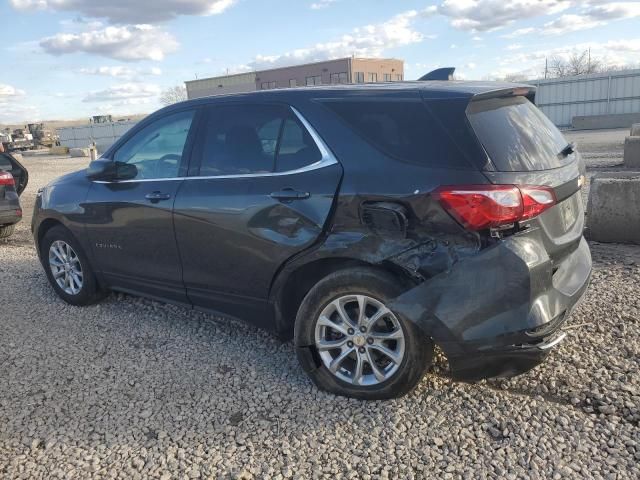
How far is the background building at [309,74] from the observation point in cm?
5456

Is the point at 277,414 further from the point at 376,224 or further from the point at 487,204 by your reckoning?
the point at 487,204

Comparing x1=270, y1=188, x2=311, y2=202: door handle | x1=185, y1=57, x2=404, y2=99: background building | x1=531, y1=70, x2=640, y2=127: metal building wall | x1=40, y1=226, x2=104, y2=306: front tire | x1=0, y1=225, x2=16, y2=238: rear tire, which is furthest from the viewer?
x1=185, y1=57, x2=404, y2=99: background building

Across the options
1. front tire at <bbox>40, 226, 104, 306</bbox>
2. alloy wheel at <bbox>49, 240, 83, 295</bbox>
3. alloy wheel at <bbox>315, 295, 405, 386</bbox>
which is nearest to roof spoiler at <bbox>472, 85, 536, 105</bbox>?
alloy wheel at <bbox>315, 295, 405, 386</bbox>

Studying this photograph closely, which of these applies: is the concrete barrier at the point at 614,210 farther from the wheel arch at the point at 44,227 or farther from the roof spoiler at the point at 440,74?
the wheel arch at the point at 44,227

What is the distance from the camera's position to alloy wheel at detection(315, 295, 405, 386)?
120 inches

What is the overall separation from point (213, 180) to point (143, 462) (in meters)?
1.83

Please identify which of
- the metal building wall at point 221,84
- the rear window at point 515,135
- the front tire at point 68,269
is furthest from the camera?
the metal building wall at point 221,84

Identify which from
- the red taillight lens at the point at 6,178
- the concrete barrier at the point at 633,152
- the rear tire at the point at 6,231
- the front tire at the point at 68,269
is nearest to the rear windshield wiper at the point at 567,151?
the front tire at the point at 68,269

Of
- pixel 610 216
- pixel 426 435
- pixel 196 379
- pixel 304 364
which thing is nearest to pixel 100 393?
pixel 196 379

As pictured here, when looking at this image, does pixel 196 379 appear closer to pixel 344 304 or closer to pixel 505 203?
pixel 344 304

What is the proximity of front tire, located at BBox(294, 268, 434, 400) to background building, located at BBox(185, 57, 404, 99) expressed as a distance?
51550 mm

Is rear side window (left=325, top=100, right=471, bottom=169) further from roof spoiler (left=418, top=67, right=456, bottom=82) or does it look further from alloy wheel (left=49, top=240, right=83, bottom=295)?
alloy wheel (left=49, top=240, right=83, bottom=295)

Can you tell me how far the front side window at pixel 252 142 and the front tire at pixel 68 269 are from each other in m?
1.81

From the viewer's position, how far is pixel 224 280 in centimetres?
370
